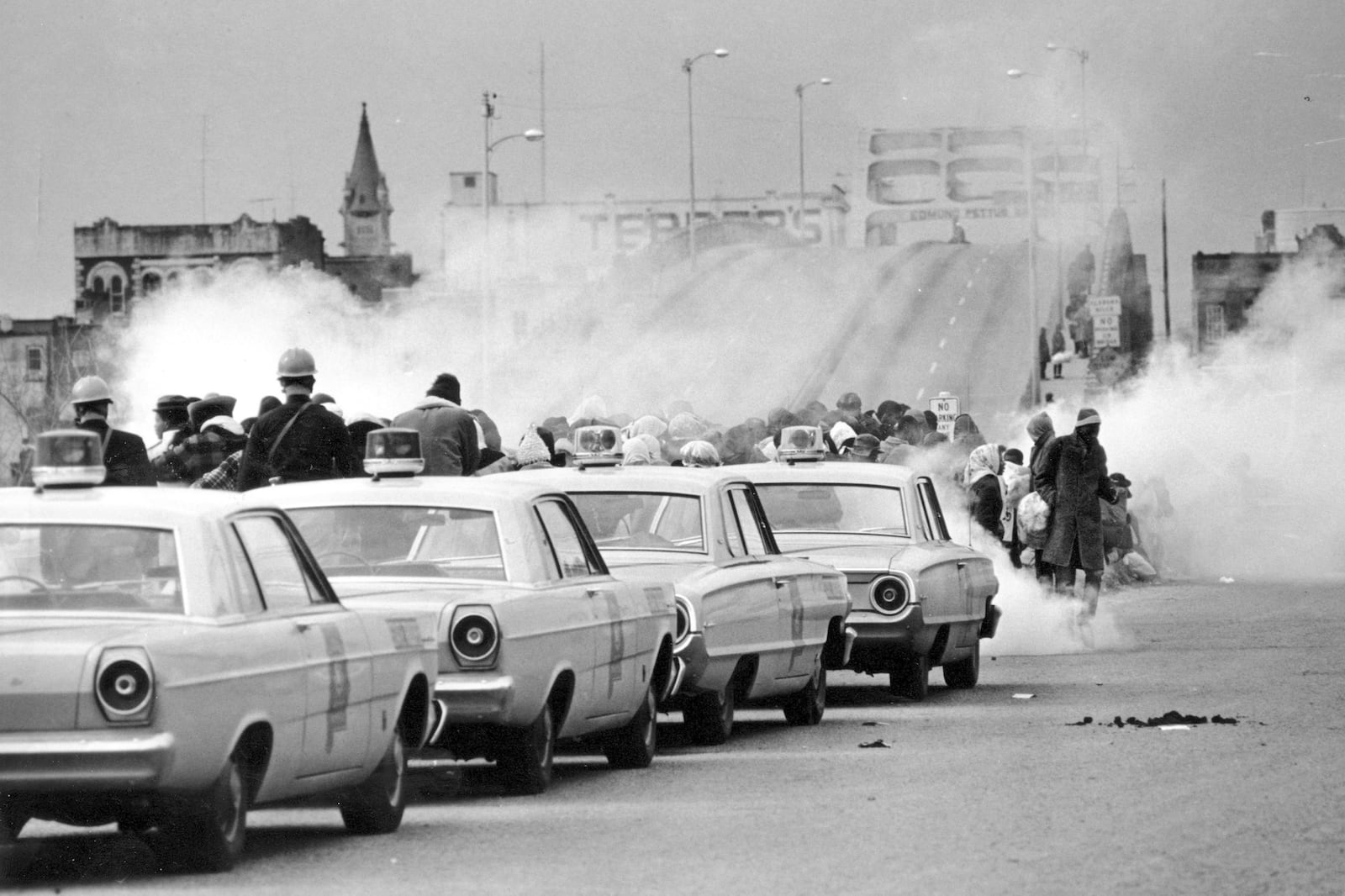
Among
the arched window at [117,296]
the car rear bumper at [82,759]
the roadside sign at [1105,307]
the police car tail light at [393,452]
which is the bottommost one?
the car rear bumper at [82,759]

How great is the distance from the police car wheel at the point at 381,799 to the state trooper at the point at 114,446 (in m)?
3.77

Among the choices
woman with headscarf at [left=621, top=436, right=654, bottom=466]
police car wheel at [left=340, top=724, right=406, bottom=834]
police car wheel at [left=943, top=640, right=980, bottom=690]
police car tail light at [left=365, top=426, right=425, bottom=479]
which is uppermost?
police car tail light at [left=365, top=426, right=425, bottom=479]

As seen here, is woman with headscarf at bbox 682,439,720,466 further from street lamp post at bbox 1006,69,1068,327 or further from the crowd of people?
street lamp post at bbox 1006,69,1068,327

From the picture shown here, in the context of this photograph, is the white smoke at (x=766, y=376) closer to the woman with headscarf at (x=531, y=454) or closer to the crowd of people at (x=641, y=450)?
the crowd of people at (x=641, y=450)

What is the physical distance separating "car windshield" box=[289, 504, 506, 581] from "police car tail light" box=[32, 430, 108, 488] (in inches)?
92.0

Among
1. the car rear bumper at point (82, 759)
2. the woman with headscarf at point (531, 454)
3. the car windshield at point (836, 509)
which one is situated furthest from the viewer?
the woman with headscarf at point (531, 454)

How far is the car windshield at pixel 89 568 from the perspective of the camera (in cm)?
852

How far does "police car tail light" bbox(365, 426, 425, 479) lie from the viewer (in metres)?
11.5

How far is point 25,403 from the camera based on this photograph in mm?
110062

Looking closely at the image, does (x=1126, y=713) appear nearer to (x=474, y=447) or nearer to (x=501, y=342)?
(x=474, y=447)

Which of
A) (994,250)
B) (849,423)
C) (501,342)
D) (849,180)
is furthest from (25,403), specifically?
(849,423)

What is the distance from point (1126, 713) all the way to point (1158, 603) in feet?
45.9

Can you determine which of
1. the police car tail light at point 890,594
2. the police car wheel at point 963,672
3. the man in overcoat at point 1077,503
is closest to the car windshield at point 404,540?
the police car tail light at point 890,594

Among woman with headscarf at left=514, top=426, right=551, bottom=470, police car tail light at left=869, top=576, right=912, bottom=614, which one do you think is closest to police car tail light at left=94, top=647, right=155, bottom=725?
police car tail light at left=869, top=576, right=912, bottom=614
